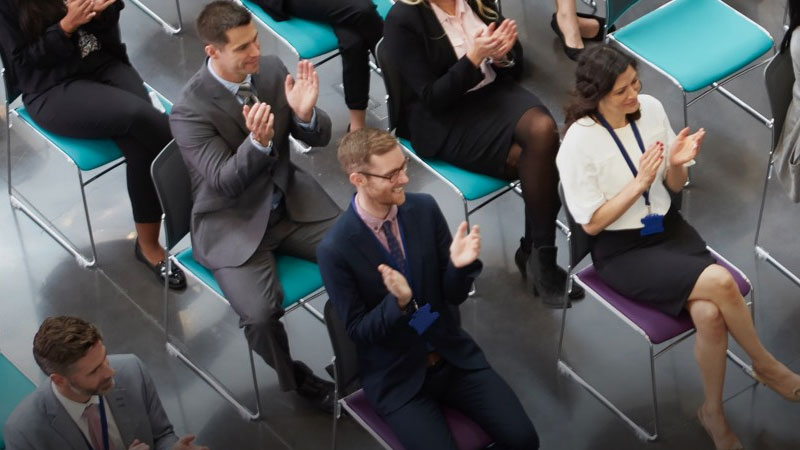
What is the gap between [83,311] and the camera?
226 inches

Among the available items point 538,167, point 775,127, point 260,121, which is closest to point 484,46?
point 538,167

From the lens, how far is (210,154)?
5.02 metres

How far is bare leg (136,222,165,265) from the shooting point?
5.82 metres

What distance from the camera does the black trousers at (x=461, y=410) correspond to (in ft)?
14.8

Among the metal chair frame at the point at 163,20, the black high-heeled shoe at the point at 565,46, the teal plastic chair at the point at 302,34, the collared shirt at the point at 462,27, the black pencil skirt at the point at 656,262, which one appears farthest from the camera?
the metal chair frame at the point at 163,20

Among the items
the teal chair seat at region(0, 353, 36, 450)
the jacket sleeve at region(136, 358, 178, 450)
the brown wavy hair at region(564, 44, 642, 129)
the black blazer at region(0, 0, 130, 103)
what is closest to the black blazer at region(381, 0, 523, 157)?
the brown wavy hair at region(564, 44, 642, 129)

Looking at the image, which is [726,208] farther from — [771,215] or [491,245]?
[491,245]

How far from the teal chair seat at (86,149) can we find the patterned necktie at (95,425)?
1.38 meters

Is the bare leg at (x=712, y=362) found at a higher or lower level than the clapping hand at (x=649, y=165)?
lower

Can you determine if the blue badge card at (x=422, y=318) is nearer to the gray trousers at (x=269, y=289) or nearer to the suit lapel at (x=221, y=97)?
the gray trousers at (x=269, y=289)

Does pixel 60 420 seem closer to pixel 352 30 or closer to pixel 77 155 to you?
pixel 77 155

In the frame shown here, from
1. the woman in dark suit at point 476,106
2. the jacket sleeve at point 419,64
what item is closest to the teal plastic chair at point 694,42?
the woman in dark suit at point 476,106

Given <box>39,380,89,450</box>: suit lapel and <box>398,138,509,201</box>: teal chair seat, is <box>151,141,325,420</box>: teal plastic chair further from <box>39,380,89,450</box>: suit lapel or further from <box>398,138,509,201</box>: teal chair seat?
<box>39,380,89,450</box>: suit lapel

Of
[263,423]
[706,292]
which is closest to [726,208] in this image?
[706,292]
